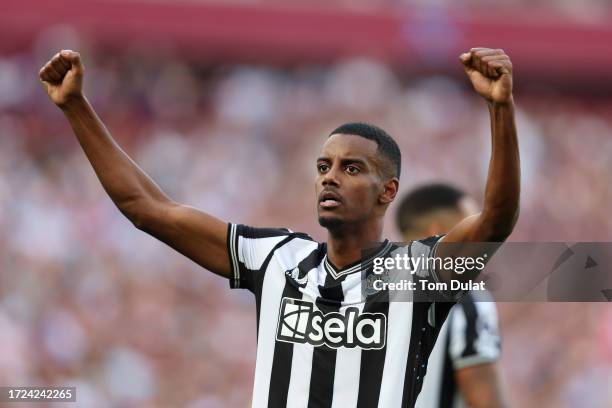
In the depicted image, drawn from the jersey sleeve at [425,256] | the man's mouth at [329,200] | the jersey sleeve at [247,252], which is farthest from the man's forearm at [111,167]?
the jersey sleeve at [425,256]

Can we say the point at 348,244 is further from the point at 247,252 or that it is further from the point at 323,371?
the point at 323,371

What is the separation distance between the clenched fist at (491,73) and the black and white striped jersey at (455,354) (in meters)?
1.56

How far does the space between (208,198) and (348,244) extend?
7.78 meters

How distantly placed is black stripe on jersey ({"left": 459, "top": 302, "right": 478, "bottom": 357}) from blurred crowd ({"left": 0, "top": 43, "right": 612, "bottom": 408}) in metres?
5.50

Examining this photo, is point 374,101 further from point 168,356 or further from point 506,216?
point 506,216

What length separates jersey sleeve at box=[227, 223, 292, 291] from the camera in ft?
13.7

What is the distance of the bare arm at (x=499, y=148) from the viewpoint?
12.1 feet

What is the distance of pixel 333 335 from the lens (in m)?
4.00

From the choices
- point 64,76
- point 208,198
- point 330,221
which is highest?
point 208,198

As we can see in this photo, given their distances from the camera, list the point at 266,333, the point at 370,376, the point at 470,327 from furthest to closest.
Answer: the point at 470,327 → the point at 266,333 → the point at 370,376

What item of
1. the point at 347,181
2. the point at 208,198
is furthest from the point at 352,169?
the point at 208,198

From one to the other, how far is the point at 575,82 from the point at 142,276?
6.25 m

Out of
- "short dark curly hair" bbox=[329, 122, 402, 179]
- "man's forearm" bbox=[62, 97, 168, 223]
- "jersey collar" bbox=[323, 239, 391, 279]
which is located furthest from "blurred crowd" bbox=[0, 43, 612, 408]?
"short dark curly hair" bbox=[329, 122, 402, 179]

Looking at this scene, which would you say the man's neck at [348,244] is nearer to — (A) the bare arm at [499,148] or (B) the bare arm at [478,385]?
(A) the bare arm at [499,148]
